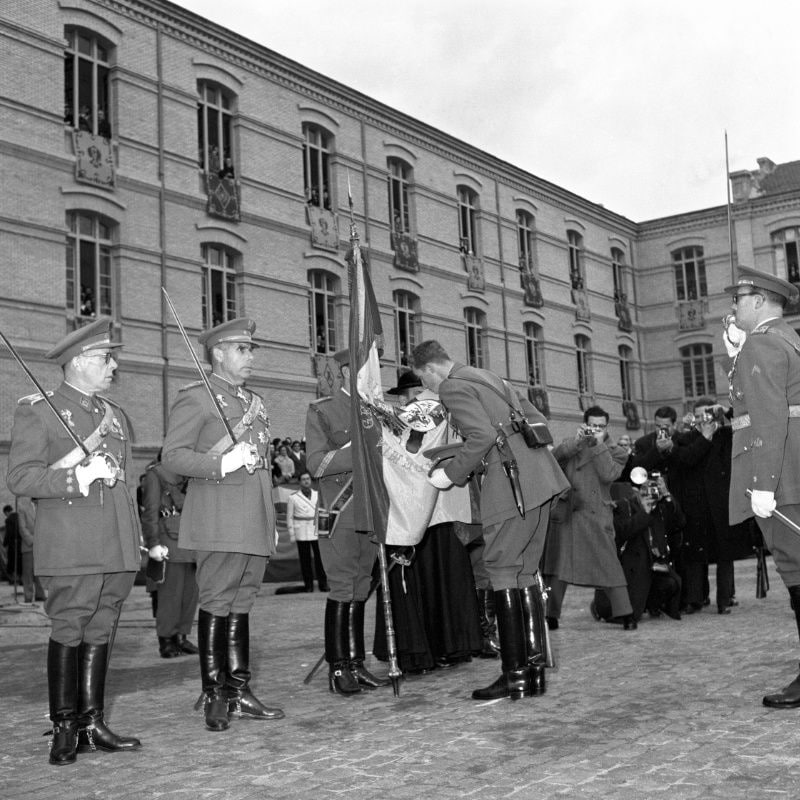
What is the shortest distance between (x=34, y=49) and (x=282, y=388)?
7.97m

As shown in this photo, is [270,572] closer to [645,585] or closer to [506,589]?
[645,585]

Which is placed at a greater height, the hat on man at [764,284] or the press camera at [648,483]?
the hat on man at [764,284]

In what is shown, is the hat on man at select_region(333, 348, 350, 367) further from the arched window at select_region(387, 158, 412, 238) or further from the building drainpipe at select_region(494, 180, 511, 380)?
the building drainpipe at select_region(494, 180, 511, 380)

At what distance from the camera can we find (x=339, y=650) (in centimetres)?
605

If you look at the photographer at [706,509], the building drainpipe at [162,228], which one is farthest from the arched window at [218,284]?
the photographer at [706,509]

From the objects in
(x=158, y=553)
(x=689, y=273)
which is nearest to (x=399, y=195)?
(x=689, y=273)

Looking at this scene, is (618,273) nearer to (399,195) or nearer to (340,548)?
(399,195)

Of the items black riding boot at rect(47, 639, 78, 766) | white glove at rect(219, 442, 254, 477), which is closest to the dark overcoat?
white glove at rect(219, 442, 254, 477)

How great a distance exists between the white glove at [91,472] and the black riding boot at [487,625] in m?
3.33

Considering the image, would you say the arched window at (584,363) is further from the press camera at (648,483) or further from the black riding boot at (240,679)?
the black riding boot at (240,679)

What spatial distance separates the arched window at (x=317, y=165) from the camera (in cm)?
2316

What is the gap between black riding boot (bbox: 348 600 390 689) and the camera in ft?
20.1

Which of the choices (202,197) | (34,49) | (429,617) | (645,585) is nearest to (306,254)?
(202,197)

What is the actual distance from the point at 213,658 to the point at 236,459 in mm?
1041
